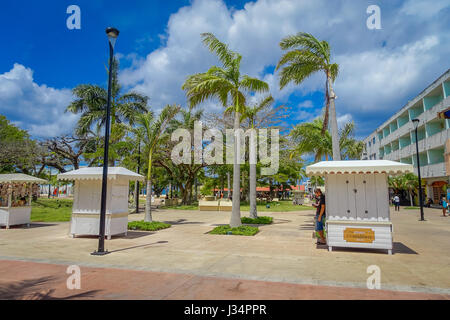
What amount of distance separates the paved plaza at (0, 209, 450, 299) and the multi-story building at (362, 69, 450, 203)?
891 inches

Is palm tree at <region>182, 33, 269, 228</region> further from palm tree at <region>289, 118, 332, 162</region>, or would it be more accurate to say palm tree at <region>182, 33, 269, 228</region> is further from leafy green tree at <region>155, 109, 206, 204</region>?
leafy green tree at <region>155, 109, 206, 204</region>

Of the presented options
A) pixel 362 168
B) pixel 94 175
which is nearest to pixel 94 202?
pixel 94 175

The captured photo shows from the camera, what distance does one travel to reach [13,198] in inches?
543

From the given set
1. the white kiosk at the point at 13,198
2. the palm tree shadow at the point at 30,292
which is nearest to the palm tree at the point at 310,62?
the palm tree shadow at the point at 30,292

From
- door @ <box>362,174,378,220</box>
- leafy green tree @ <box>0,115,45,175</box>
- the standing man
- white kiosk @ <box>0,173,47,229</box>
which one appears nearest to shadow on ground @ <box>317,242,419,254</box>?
the standing man

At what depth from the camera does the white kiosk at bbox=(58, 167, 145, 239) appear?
10.4 metres

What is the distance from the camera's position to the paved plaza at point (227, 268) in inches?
185

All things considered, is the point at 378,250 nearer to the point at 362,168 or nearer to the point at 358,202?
the point at 358,202

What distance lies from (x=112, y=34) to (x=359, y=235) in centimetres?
942

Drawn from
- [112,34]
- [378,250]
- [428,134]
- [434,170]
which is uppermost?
[428,134]

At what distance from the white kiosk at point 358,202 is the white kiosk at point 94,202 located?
7219 mm

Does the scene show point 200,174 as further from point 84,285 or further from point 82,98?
point 84,285

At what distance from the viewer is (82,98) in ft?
72.8

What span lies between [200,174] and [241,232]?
2805 cm
